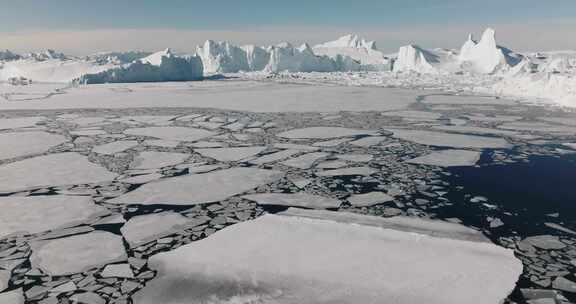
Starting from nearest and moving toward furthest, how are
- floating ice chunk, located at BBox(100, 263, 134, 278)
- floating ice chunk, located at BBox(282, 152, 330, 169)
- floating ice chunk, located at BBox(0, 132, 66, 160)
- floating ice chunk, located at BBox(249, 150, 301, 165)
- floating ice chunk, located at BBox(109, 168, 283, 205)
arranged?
1. floating ice chunk, located at BBox(100, 263, 134, 278)
2. floating ice chunk, located at BBox(109, 168, 283, 205)
3. floating ice chunk, located at BBox(282, 152, 330, 169)
4. floating ice chunk, located at BBox(249, 150, 301, 165)
5. floating ice chunk, located at BBox(0, 132, 66, 160)

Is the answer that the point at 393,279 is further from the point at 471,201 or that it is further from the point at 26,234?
the point at 26,234

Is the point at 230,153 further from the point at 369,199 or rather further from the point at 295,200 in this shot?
the point at 369,199

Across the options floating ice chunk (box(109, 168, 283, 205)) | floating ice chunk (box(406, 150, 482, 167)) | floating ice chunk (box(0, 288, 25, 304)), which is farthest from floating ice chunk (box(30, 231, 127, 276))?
floating ice chunk (box(406, 150, 482, 167))

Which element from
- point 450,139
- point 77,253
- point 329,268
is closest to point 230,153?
point 77,253

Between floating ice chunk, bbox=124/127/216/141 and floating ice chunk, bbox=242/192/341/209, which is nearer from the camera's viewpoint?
floating ice chunk, bbox=242/192/341/209

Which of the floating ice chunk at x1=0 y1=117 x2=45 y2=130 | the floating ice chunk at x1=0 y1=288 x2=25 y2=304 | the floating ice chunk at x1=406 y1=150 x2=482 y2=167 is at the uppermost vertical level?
the floating ice chunk at x1=406 y1=150 x2=482 y2=167

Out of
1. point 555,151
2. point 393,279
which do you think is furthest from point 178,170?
point 555,151

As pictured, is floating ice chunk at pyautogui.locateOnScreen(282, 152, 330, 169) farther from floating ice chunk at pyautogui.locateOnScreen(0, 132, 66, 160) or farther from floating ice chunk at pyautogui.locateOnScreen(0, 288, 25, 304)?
floating ice chunk at pyautogui.locateOnScreen(0, 132, 66, 160)

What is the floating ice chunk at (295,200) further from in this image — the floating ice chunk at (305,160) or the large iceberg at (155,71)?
the large iceberg at (155,71)
